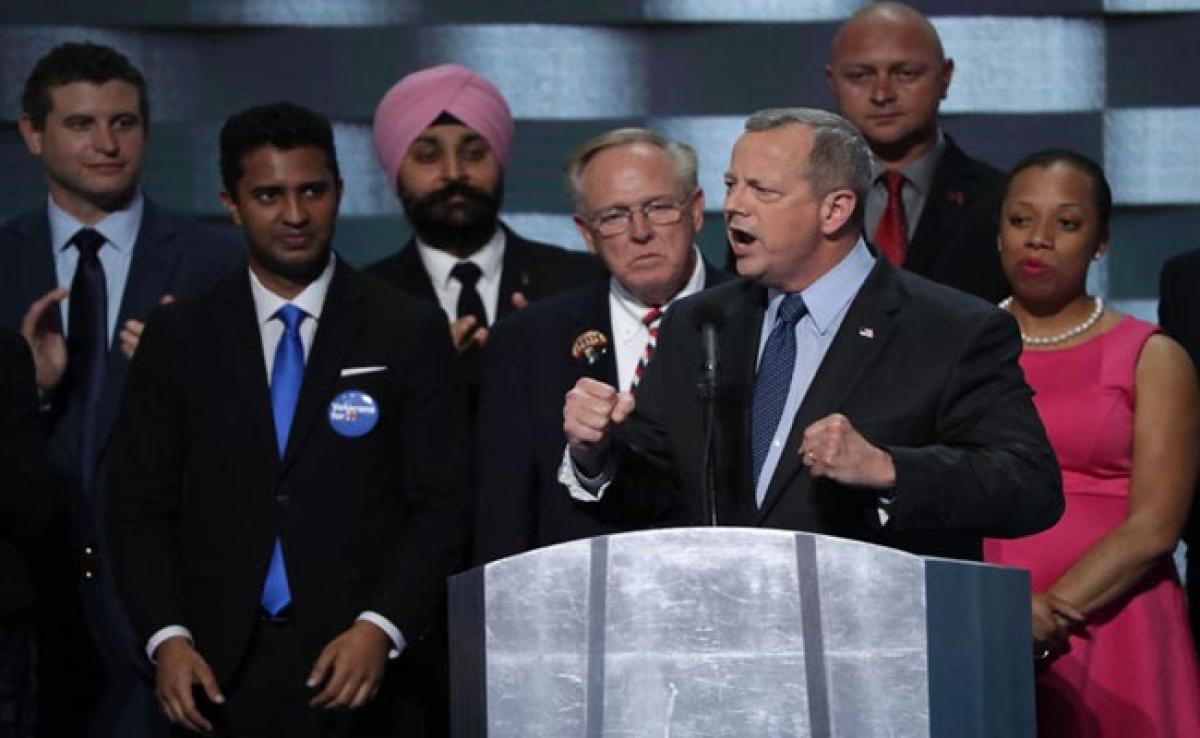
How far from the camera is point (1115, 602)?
4125 mm

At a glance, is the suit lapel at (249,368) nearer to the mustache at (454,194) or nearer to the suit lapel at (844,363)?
the mustache at (454,194)

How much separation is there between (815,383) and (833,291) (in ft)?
0.57

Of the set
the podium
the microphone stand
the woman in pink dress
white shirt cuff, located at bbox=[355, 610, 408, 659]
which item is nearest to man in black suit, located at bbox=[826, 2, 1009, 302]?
the woman in pink dress

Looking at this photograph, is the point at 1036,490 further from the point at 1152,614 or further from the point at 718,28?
the point at 718,28

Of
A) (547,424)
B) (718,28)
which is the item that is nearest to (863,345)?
(547,424)

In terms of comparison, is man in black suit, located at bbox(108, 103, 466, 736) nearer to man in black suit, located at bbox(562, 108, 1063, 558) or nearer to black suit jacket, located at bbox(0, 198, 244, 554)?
black suit jacket, located at bbox(0, 198, 244, 554)

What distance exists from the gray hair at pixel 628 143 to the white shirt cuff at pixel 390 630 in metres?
0.92

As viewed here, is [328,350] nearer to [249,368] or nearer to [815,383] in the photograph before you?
[249,368]

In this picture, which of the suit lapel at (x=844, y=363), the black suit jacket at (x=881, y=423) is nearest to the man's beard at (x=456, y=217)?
the black suit jacket at (x=881, y=423)

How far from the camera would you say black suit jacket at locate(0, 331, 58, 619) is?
4043mm

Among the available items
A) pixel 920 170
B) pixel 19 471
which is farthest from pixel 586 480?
pixel 920 170

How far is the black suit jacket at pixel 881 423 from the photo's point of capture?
3.28m

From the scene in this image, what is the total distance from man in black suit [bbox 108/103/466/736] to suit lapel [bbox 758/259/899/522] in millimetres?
1010

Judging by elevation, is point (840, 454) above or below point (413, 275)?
below
